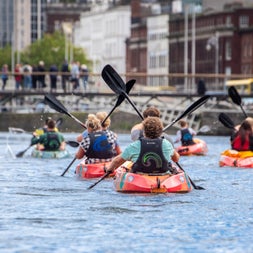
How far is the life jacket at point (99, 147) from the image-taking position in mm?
36969

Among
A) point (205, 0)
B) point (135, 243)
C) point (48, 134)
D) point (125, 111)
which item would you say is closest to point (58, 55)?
point (205, 0)

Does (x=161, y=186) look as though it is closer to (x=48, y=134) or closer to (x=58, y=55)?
(x=48, y=134)

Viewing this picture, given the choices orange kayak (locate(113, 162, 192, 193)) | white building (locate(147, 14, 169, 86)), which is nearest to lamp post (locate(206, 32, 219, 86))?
white building (locate(147, 14, 169, 86))

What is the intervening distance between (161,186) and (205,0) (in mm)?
127243

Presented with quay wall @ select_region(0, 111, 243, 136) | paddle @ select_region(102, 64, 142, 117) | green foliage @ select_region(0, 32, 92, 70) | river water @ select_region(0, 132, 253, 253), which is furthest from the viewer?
green foliage @ select_region(0, 32, 92, 70)

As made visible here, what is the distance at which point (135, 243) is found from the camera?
2492cm

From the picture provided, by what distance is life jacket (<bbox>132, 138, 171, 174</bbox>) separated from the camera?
31.5 metres

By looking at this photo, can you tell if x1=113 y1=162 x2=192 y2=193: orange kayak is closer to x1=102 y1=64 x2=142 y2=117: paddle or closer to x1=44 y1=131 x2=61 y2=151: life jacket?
x1=102 y1=64 x2=142 y2=117: paddle

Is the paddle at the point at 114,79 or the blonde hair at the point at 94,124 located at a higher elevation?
the paddle at the point at 114,79

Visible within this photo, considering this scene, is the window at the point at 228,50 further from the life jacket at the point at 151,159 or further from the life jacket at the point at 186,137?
the life jacket at the point at 151,159

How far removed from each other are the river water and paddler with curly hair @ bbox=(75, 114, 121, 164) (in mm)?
620

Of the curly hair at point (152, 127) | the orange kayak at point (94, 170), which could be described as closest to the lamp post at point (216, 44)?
the orange kayak at point (94, 170)

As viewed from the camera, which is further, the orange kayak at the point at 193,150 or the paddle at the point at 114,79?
the orange kayak at the point at 193,150

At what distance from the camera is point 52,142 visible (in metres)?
49.7
